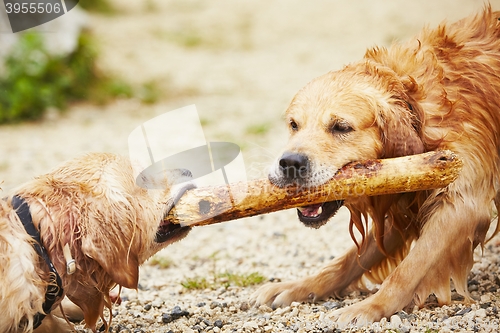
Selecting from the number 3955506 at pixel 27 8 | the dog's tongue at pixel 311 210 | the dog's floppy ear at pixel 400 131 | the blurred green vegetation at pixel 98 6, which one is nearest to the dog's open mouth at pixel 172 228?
the dog's tongue at pixel 311 210

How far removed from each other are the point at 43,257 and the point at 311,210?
5.01 feet

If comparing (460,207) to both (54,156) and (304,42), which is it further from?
(304,42)

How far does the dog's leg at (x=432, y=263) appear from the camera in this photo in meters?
3.51

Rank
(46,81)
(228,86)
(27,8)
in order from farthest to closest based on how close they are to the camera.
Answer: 1. (228,86)
2. (27,8)
3. (46,81)

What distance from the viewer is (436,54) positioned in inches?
154

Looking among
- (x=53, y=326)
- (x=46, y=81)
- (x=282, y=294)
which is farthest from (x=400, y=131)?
(x=46, y=81)

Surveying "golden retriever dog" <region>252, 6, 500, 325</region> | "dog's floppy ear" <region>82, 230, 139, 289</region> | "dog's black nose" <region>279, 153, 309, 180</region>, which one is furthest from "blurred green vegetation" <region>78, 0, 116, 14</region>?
"dog's floppy ear" <region>82, 230, 139, 289</region>

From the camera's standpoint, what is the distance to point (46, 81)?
11.1 metres

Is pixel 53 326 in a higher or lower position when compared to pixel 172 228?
lower

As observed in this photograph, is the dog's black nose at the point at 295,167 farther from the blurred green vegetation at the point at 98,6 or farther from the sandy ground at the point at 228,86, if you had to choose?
the blurred green vegetation at the point at 98,6

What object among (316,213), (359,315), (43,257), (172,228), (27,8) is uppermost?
A: (27,8)

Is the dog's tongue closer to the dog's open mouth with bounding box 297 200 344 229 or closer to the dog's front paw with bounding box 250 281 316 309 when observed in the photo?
the dog's open mouth with bounding box 297 200 344 229

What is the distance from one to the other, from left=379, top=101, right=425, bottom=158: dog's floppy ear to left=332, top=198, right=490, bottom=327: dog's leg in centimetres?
35

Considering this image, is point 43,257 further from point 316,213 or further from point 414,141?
point 414,141
